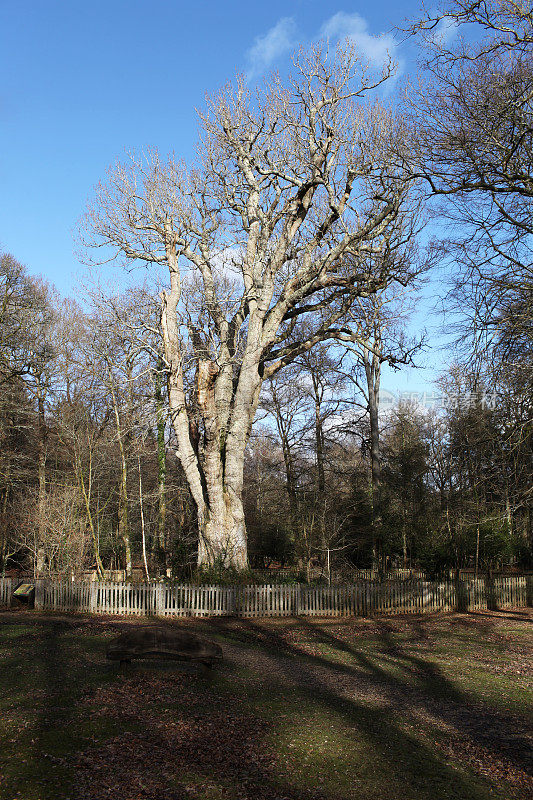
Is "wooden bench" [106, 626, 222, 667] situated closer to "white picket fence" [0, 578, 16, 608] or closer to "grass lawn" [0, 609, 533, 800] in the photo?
"grass lawn" [0, 609, 533, 800]

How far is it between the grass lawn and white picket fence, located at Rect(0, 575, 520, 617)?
13.8ft

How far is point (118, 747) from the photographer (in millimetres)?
6438

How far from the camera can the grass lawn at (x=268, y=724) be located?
5.73m

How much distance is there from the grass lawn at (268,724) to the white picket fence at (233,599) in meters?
4.21

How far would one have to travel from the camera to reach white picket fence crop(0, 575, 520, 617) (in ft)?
56.6

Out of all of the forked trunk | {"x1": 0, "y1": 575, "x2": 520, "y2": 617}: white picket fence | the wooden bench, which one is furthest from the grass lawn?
the forked trunk

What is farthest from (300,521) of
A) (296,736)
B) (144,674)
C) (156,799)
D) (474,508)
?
(156,799)

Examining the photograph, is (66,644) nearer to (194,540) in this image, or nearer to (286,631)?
(286,631)

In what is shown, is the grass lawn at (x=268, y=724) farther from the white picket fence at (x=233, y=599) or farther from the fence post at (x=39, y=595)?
the fence post at (x=39, y=595)

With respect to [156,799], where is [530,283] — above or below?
above

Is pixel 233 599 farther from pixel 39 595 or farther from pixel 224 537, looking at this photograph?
pixel 39 595

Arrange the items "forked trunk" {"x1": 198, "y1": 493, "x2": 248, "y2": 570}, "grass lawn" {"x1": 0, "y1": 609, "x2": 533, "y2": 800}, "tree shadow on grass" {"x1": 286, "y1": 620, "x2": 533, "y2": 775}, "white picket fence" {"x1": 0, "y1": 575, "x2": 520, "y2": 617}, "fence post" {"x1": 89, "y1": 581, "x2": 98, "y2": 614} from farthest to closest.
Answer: "forked trunk" {"x1": 198, "y1": 493, "x2": 248, "y2": 570}, "fence post" {"x1": 89, "y1": 581, "x2": 98, "y2": 614}, "white picket fence" {"x1": 0, "y1": 575, "x2": 520, "y2": 617}, "tree shadow on grass" {"x1": 286, "y1": 620, "x2": 533, "y2": 775}, "grass lawn" {"x1": 0, "y1": 609, "x2": 533, "y2": 800}

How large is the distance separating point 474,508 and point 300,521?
6.55 metres

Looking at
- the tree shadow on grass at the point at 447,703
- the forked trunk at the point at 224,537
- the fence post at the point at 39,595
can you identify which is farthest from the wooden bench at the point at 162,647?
the fence post at the point at 39,595
